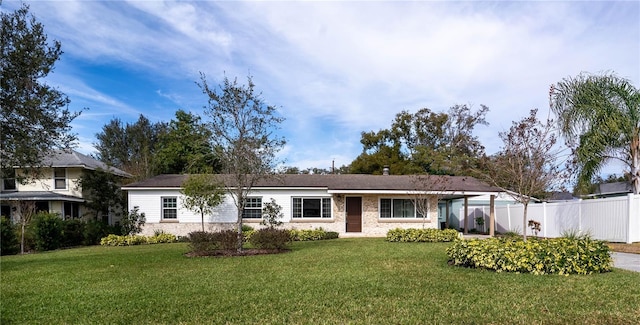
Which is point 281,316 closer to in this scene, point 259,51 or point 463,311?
point 463,311

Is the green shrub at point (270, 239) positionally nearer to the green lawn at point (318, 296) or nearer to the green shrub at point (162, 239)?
the green lawn at point (318, 296)

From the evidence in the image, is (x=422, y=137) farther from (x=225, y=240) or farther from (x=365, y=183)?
(x=225, y=240)

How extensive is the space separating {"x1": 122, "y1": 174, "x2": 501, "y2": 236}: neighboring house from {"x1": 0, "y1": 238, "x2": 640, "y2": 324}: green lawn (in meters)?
12.2

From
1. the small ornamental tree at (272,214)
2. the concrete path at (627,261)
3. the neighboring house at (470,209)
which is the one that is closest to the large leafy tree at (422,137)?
the neighboring house at (470,209)

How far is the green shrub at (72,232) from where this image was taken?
21.1 metres

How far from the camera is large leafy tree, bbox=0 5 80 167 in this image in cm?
1127

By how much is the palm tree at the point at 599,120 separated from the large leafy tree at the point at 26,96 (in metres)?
16.3

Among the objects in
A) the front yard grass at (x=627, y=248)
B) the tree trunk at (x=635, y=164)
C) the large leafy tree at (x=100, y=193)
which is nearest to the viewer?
the front yard grass at (x=627, y=248)

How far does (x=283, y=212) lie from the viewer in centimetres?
2323

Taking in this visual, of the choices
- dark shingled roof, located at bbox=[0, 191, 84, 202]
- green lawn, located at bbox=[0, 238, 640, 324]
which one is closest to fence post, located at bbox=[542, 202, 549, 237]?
green lawn, located at bbox=[0, 238, 640, 324]

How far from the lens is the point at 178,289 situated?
25.7 ft

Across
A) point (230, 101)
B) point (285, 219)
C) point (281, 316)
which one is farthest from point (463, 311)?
point (285, 219)

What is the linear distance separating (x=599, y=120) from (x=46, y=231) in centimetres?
2338

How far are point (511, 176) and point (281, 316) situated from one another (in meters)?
9.15
